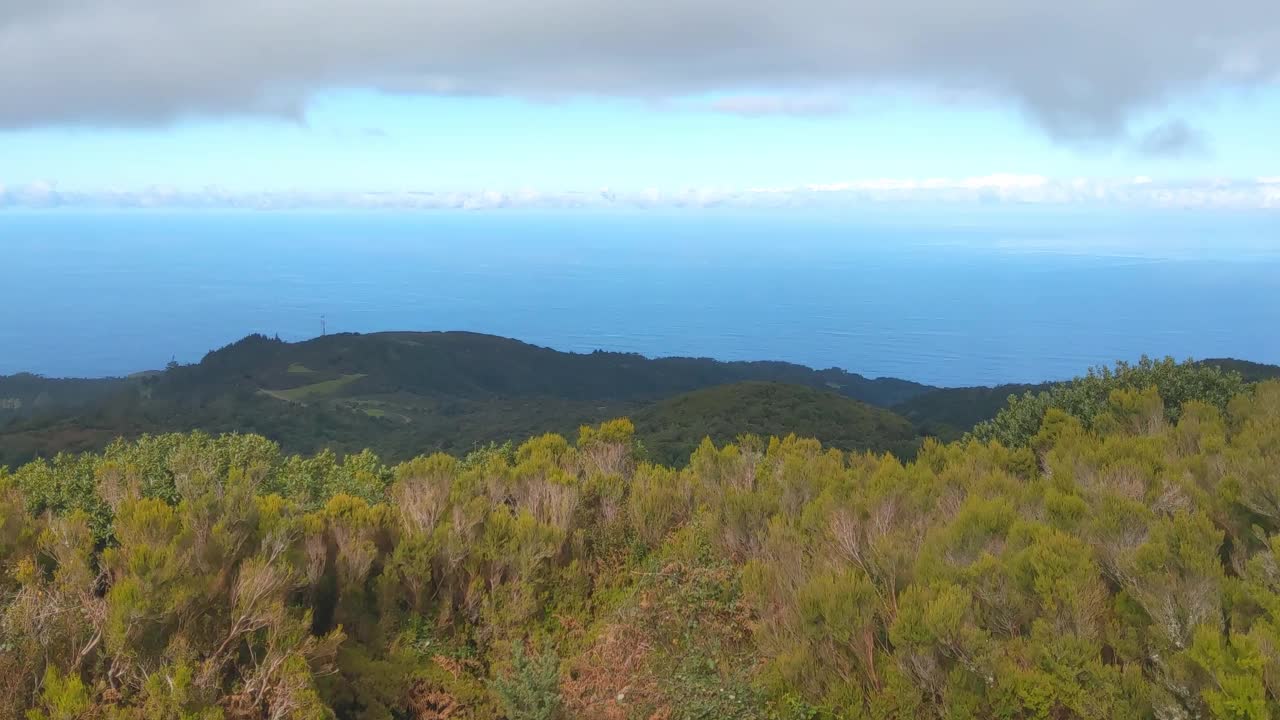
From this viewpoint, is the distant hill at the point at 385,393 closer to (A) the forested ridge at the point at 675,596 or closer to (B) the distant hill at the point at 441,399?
(B) the distant hill at the point at 441,399

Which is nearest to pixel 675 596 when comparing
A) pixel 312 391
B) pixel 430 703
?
pixel 430 703

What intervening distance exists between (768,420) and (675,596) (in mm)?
46759

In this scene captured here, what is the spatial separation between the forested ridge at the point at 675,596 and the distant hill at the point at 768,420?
97.0 ft

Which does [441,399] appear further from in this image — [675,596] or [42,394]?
[675,596]

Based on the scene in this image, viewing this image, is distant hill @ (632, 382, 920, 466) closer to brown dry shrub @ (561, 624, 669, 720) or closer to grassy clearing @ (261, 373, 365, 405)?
brown dry shrub @ (561, 624, 669, 720)

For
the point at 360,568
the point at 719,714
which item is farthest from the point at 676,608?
the point at 360,568

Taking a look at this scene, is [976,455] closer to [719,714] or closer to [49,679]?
[719,714]

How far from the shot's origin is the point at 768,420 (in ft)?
185

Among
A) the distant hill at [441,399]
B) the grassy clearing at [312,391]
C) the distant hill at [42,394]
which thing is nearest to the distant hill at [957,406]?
the distant hill at [441,399]

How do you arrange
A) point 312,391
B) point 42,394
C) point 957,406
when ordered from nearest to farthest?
1. point 957,406
2. point 42,394
3. point 312,391

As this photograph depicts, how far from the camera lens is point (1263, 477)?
376 inches

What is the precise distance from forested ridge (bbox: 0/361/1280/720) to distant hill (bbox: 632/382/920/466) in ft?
97.0

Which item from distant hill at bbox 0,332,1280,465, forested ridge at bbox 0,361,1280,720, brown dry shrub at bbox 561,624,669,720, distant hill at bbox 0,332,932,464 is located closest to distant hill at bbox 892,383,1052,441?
distant hill at bbox 0,332,1280,465

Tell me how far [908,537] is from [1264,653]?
3.68m
